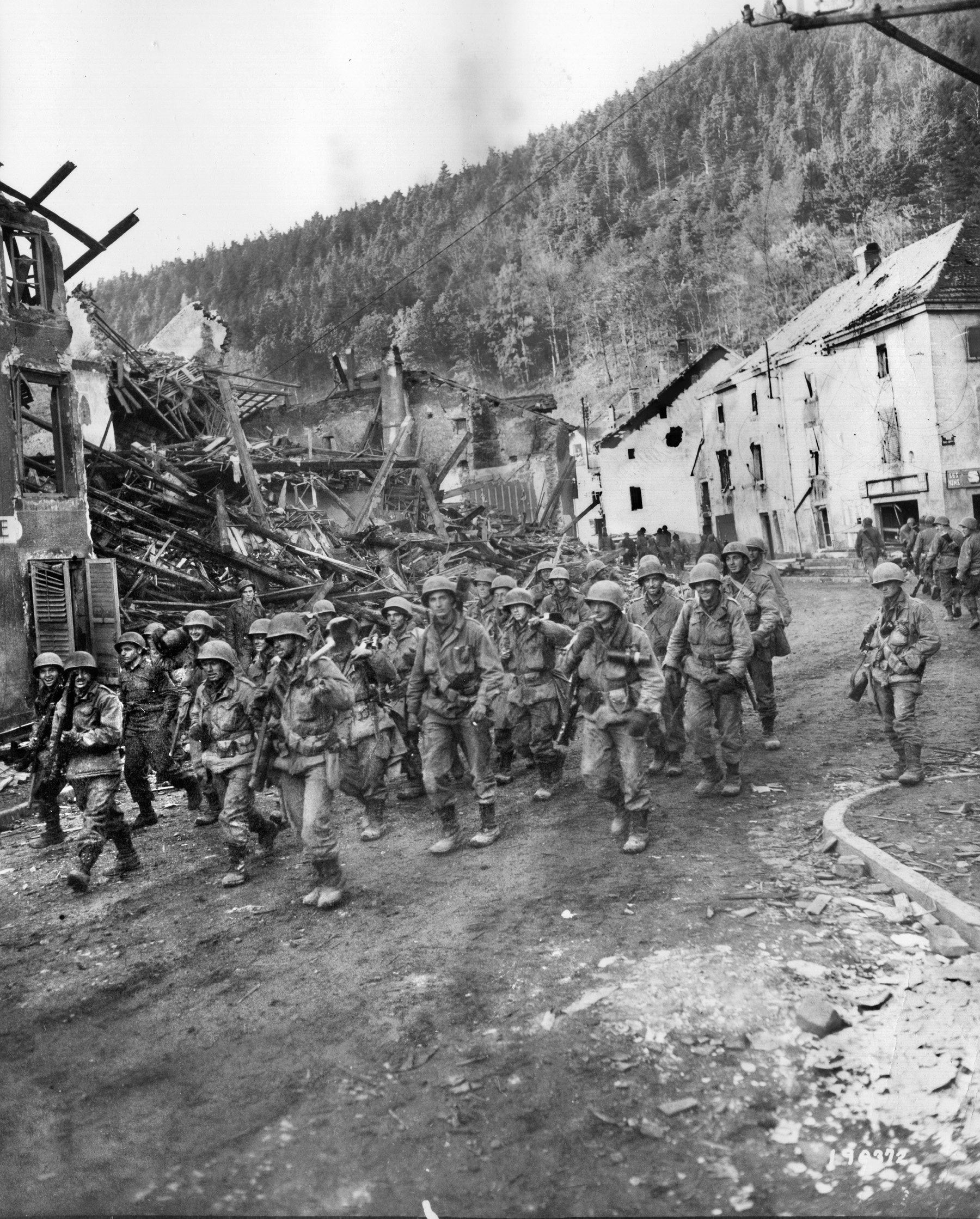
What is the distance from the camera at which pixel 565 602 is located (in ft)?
35.8

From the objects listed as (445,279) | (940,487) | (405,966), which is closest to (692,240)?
(445,279)

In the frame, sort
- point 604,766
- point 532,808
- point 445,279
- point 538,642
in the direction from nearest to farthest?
point 604,766 < point 532,808 < point 538,642 < point 445,279

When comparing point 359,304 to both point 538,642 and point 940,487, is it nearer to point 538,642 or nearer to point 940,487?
point 940,487

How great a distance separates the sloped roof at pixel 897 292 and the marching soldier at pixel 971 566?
1415cm

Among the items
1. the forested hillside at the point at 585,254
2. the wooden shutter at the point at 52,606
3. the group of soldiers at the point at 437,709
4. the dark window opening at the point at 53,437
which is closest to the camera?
the group of soldiers at the point at 437,709

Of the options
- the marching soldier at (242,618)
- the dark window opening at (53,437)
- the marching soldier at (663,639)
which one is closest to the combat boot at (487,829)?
the marching soldier at (663,639)

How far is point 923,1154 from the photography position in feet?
11.1

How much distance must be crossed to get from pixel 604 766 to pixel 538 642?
2195 millimetres

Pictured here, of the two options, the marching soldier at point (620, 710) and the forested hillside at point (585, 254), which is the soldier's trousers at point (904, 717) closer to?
the marching soldier at point (620, 710)

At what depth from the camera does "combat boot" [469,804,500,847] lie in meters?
7.48

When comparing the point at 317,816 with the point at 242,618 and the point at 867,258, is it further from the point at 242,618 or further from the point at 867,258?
the point at 867,258

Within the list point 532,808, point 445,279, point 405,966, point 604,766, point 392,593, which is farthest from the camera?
point 445,279

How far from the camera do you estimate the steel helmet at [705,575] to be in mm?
8242

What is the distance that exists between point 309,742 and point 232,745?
2.97ft
